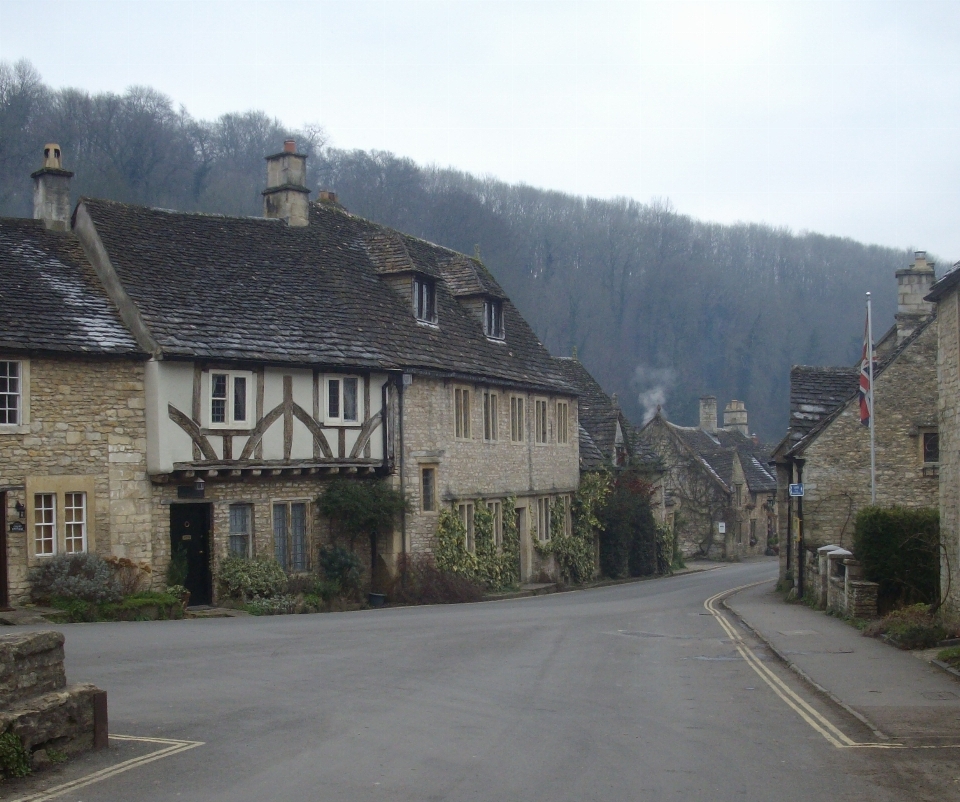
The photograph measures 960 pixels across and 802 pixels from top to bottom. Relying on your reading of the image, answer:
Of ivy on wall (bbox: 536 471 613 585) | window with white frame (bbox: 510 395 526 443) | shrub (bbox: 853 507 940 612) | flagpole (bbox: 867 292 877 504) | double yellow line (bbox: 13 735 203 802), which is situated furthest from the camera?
ivy on wall (bbox: 536 471 613 585)

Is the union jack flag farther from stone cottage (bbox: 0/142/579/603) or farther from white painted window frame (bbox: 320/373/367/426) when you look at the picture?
white painted window frame (bbox: 320/373/367/426)

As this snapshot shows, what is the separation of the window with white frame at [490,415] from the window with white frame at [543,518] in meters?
4.03

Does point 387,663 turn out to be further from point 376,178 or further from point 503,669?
point 376,178

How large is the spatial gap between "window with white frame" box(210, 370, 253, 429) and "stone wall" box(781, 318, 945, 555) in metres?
14.1

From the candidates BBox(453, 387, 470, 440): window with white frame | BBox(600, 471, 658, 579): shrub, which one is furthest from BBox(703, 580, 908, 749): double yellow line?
BBox(600, 471, 658, 579): shrub

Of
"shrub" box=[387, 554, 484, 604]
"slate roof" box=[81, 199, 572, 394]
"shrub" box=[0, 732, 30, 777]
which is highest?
"slate roof" box=[81, 199, 572, 394]

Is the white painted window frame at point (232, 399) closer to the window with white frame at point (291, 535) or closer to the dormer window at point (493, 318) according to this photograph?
the window with white frame at point (291, 535)

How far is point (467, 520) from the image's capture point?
31.0 metres

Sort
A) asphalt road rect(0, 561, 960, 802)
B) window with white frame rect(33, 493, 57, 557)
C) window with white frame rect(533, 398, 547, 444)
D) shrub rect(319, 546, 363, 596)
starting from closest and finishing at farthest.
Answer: asphalt road rect(0, 561, 960, 802), window with white frame rect(33, 493, 57, 557), shrub rect(319, 546, 363, 596), window with white frame rect(533, 398, 547, 444)

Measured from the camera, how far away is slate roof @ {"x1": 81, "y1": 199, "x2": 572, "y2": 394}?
24625 mm

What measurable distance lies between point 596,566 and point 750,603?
13112 mm

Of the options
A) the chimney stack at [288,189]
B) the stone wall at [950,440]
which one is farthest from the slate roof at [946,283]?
the chimney stack at [288,189]

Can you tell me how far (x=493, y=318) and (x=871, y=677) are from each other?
21953 millimetres

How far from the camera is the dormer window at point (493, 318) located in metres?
34.4
